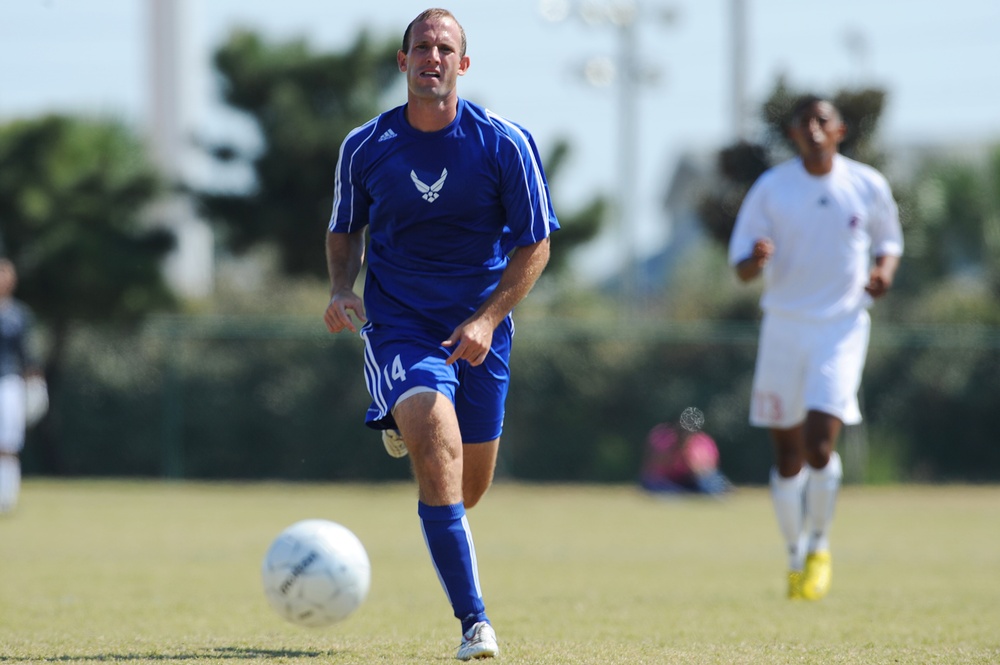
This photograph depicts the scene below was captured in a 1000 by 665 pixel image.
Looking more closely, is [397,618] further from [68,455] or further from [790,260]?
[68,455]

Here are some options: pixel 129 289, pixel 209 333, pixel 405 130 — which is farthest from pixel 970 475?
pixel 405 130

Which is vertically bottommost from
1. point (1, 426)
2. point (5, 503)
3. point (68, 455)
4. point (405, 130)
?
point (68, 455)

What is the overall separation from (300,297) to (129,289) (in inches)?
242

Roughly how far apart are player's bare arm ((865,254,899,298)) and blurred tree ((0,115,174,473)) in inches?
656

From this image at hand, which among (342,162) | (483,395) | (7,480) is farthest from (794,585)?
(7,480)

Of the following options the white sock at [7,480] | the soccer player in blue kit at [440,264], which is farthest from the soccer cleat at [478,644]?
the white sock at [7,480]

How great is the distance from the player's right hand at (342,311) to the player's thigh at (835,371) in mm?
3503

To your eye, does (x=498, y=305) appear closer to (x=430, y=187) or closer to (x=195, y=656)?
(x=430, y=187)

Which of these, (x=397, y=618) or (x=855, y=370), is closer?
(x=397, y=618)

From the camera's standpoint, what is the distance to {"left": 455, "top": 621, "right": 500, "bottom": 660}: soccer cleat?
211 inches

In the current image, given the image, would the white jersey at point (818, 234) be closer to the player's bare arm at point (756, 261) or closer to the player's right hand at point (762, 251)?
the player's bare arm at point (756, 261)

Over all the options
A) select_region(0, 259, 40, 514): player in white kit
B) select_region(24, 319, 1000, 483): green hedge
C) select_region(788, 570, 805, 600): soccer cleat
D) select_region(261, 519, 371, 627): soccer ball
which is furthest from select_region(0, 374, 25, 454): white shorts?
select_region(261, 519, 371, 627): soccer ball

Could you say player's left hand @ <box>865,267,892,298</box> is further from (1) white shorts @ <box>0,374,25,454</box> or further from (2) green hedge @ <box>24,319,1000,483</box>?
(2) green hedge @ <box>24,319,1000,483</box>

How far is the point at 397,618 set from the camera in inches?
286
